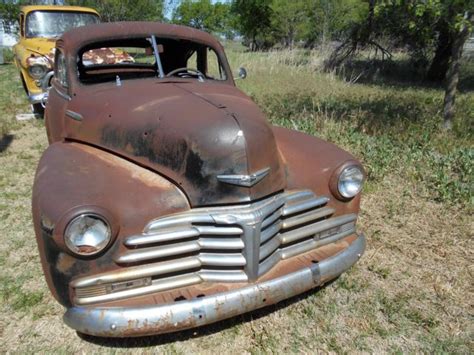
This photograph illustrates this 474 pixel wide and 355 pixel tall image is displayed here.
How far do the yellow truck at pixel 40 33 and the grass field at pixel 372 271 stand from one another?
1269mm

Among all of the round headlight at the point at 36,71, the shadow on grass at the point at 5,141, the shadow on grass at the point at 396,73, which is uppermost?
the round headlight at the point at 36,71

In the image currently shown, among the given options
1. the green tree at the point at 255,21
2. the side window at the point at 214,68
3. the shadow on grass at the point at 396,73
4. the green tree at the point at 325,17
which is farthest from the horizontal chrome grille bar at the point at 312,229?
the green tree at the point at 255,21

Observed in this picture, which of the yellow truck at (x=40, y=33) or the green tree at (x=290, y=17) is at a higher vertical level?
the yellow truck at (x=40, y=33)

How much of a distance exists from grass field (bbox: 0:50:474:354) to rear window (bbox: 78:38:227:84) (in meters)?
1.63

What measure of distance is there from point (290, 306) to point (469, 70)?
1465cm

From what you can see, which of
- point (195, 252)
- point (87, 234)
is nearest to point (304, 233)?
point (195, 252)

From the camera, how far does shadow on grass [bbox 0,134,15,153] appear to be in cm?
579

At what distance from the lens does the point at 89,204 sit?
191 centimetres

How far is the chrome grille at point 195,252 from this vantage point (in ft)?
6.49

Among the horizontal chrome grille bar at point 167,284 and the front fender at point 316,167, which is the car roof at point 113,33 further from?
the horizontal chrome grille bar at point 167,284

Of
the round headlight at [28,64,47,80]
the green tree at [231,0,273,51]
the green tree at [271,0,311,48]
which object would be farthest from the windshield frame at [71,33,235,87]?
the green tree at [231,0,273,51]

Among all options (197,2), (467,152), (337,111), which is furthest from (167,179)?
(197,2)

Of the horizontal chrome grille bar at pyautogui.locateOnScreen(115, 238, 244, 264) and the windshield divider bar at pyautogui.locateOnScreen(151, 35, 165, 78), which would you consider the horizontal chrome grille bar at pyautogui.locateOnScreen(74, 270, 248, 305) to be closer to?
the horizontal chrome grille bar at pyautogui.locateOnScreen(115, 238, 244, 264)

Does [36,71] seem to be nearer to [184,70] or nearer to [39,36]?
[39,36]
